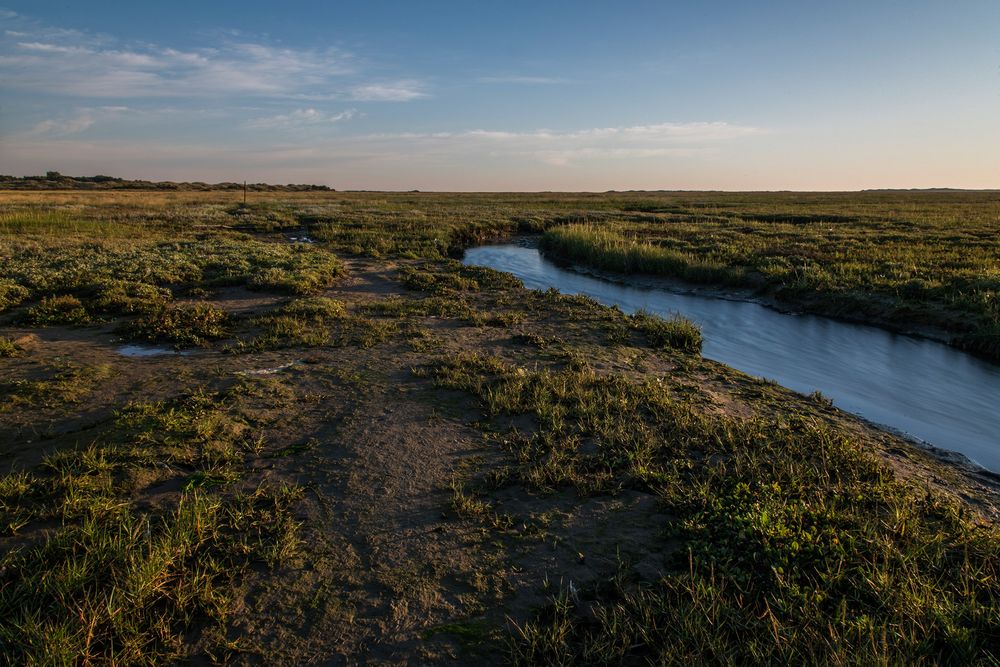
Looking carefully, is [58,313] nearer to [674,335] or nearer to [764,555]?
[674,335]

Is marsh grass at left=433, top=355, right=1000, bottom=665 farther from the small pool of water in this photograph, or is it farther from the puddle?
the small pool of water

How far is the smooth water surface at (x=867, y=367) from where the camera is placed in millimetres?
10023

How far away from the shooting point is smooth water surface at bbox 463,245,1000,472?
10023 mm

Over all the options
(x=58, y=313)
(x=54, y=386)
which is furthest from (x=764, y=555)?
(x=58, y=313)

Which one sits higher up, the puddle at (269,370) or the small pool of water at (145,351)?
the small pool of water at (145,351)

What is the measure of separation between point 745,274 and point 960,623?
70.7 feet

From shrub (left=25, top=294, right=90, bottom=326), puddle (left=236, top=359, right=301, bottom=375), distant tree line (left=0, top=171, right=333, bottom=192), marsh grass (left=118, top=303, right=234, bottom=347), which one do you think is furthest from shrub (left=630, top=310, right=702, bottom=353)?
distant tree line (left=0, top=171, right=333, bottom=192)

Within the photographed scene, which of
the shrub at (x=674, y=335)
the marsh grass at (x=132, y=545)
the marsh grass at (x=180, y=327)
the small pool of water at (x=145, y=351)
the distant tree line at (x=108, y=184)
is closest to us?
the marsh grass at (x=132, y=545)

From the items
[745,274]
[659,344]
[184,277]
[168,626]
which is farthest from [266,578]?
[745,274]

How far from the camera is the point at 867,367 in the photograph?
1345 centimetres

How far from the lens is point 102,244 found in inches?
947

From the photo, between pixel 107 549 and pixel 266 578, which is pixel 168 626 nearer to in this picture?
pixel 266 578

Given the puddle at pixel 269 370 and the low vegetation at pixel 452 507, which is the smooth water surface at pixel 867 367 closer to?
the low vegetation at pixel 452 507

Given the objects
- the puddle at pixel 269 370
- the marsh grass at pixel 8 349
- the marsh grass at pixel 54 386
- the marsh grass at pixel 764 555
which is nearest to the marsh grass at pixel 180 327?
the marsh grass at pixel 8 349
